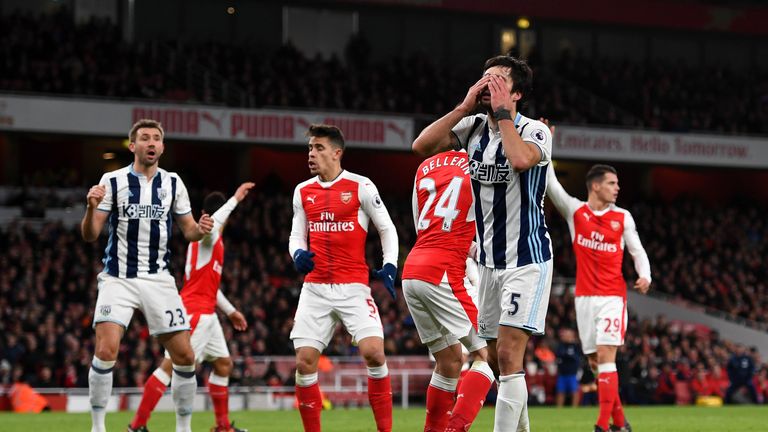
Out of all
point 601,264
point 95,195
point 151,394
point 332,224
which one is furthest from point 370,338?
point 601,264

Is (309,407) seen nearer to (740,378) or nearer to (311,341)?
(311,341)

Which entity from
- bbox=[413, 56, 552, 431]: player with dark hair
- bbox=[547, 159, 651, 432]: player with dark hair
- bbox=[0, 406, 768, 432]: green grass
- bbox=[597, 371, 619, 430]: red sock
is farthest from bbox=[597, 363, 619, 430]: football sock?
bbox=[413, 56, 552, 431]: player with dark hair

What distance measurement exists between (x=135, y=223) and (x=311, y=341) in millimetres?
1844

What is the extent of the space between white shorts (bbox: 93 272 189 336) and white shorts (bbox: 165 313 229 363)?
97.2 inches

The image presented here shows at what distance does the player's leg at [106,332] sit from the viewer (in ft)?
29.6

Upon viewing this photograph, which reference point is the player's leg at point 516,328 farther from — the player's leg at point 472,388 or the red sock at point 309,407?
the red sock at point 309,407

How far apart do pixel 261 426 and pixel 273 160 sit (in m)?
24.5

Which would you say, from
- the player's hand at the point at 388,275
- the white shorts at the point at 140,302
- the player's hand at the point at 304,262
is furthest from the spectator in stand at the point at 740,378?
the player's hand at the point at 304,262

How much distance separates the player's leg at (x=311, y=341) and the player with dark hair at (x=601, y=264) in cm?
335

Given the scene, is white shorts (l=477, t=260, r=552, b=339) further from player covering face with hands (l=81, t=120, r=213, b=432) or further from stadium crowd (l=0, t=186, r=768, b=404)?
stadium crowd (l=0, t=186, r=768, b=404)

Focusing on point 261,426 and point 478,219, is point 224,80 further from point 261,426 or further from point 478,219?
point 478,219

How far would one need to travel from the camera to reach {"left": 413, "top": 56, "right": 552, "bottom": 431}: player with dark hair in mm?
6852

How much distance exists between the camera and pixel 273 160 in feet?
125

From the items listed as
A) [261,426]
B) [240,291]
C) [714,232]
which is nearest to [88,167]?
[240,291]
